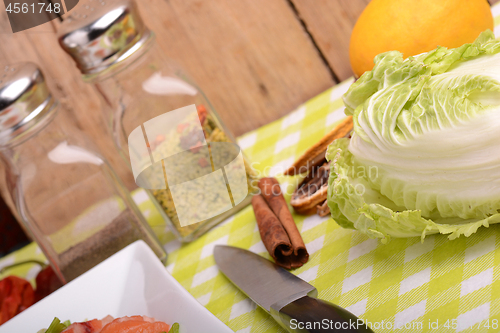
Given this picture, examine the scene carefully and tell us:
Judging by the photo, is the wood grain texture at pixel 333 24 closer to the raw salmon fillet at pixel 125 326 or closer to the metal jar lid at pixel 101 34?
the metal jar lid at pixel 101 34

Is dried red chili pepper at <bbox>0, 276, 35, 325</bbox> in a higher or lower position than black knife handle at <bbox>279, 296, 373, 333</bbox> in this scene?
higher

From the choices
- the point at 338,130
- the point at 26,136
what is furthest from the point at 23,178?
the point at 338,130

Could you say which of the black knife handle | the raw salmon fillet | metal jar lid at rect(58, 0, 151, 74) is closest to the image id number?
metal jar lid at rect(58, 0, 151, 74)

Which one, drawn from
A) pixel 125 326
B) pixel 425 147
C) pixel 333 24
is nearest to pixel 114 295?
pixel 125 326

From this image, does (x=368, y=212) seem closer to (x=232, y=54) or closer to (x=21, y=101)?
(x=21, y=101)

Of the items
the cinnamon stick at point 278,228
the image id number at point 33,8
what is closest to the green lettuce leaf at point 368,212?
the cinnamon stick at point 278,228

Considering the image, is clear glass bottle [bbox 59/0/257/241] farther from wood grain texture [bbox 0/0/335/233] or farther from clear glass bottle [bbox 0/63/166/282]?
wood grain texture [bbox 0/0/335/233]
